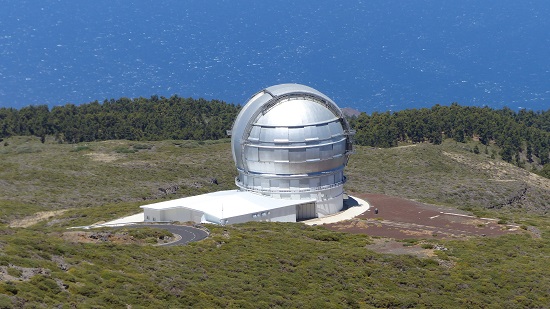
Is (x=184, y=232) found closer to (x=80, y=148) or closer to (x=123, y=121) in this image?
(x=80, y=148)

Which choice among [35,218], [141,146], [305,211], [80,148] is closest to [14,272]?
[305,211]

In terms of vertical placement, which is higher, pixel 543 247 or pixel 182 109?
pixel 182 109

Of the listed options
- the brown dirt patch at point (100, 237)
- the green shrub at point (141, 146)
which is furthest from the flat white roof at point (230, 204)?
the green shrub at point (141, 146)

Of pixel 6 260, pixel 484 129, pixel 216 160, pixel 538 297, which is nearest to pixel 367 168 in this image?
pixel 216 160

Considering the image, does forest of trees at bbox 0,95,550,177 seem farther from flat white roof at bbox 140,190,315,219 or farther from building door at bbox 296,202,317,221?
flat white roof at bbox 140,190,315,219

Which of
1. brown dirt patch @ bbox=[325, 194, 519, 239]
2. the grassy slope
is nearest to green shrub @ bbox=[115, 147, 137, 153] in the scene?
the grassy slope

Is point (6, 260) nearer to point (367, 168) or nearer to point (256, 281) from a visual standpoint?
point (256, 281)
